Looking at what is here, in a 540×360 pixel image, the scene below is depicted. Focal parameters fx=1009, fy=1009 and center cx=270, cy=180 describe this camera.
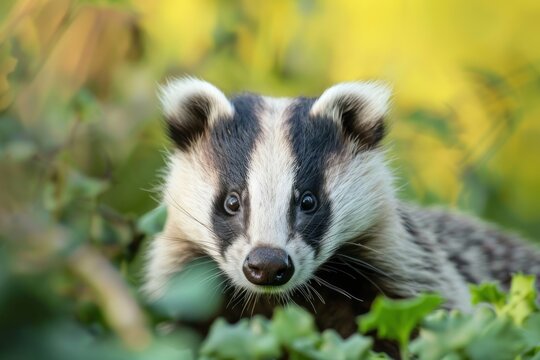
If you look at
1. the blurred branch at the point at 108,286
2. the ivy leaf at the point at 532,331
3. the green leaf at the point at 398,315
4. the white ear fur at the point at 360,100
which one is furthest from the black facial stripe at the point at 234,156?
the blurred branch at the point at 108,286

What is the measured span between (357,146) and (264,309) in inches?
29.1

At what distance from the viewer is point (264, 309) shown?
3.68m

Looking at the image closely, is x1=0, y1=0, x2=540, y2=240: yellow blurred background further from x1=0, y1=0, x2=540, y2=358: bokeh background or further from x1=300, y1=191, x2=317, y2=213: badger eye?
x1=300, y1=191, x2=317, y2=213: badger eye

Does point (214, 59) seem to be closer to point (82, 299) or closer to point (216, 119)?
point (216, 119)

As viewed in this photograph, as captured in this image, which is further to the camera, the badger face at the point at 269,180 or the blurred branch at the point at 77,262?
the badger face at the point at 269,180

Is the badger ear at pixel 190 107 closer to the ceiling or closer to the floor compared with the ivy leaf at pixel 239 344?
closer to the ceiling

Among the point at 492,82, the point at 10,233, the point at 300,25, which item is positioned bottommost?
the point at 10,233

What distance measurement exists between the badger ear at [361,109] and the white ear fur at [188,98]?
42 centimetres

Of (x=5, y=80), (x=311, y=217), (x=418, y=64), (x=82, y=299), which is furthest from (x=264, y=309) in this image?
(x=418, y=64)

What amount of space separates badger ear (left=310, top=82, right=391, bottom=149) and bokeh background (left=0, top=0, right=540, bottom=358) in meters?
0.24

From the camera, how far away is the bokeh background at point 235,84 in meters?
3.31

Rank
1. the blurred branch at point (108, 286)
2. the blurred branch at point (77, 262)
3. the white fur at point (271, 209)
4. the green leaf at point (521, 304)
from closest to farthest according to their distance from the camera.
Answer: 1. the blurred branch at point (77, 262)
2. the blurred branch at point (108, 286)
3. the green leaf at point (521, 304)
4. the white fur at point (271, 209)

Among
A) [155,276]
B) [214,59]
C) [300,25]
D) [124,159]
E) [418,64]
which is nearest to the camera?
[155,276]

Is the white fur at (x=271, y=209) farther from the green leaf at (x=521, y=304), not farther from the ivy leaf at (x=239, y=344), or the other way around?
the ivy leaf at (x=239, y=344)
